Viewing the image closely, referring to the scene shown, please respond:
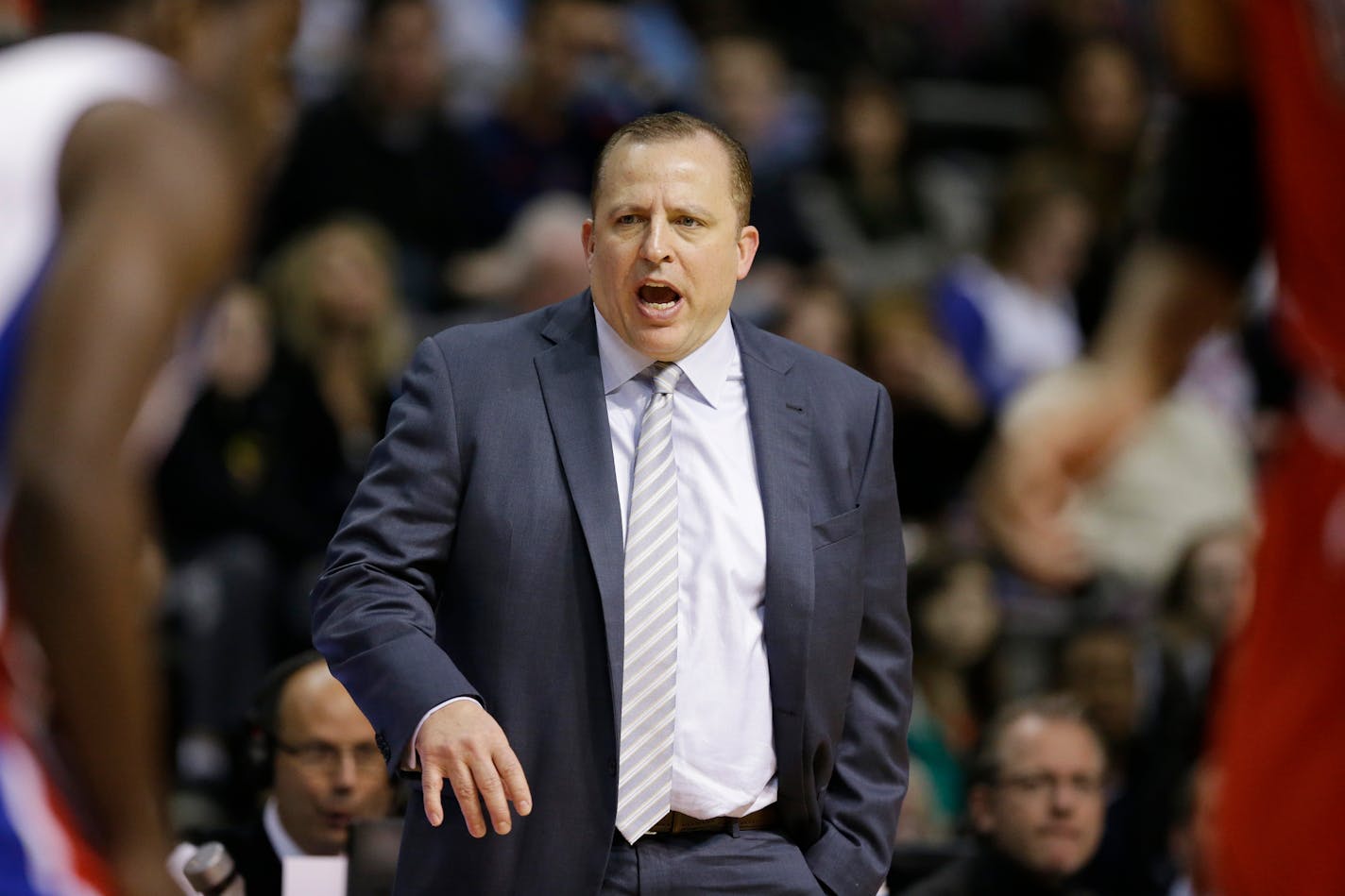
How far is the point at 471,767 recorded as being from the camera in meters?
3.16

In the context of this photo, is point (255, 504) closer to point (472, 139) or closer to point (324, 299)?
point (324, 299)

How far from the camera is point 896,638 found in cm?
384

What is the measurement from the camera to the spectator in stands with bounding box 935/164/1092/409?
8961 millimetres

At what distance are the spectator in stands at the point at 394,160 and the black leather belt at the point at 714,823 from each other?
4.90 meters

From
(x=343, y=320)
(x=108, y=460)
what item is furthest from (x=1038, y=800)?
(x=108, y=460)

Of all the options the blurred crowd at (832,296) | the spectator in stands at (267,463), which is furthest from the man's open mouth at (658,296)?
the spectator in stands at (267,463)

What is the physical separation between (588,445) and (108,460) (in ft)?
6.13

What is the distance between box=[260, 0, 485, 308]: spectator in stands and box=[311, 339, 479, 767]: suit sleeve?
4552 millimetres

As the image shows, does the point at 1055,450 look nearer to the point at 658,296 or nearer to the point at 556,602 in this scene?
the point at 556,602

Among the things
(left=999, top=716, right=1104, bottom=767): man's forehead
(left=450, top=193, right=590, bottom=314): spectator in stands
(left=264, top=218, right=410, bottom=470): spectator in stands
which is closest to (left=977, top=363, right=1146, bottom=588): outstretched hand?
(left=999, top=716, right=1104, bottom=767): man's forehead

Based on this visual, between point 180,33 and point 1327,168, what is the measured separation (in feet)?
4.21

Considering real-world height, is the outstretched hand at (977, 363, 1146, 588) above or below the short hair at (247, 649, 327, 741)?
above

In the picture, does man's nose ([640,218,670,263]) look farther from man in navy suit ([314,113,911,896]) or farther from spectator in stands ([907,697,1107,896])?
spectator in stands ([907,697,1107,896])

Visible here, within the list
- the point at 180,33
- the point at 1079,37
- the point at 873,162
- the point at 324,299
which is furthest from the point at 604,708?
the point at 1079,37
